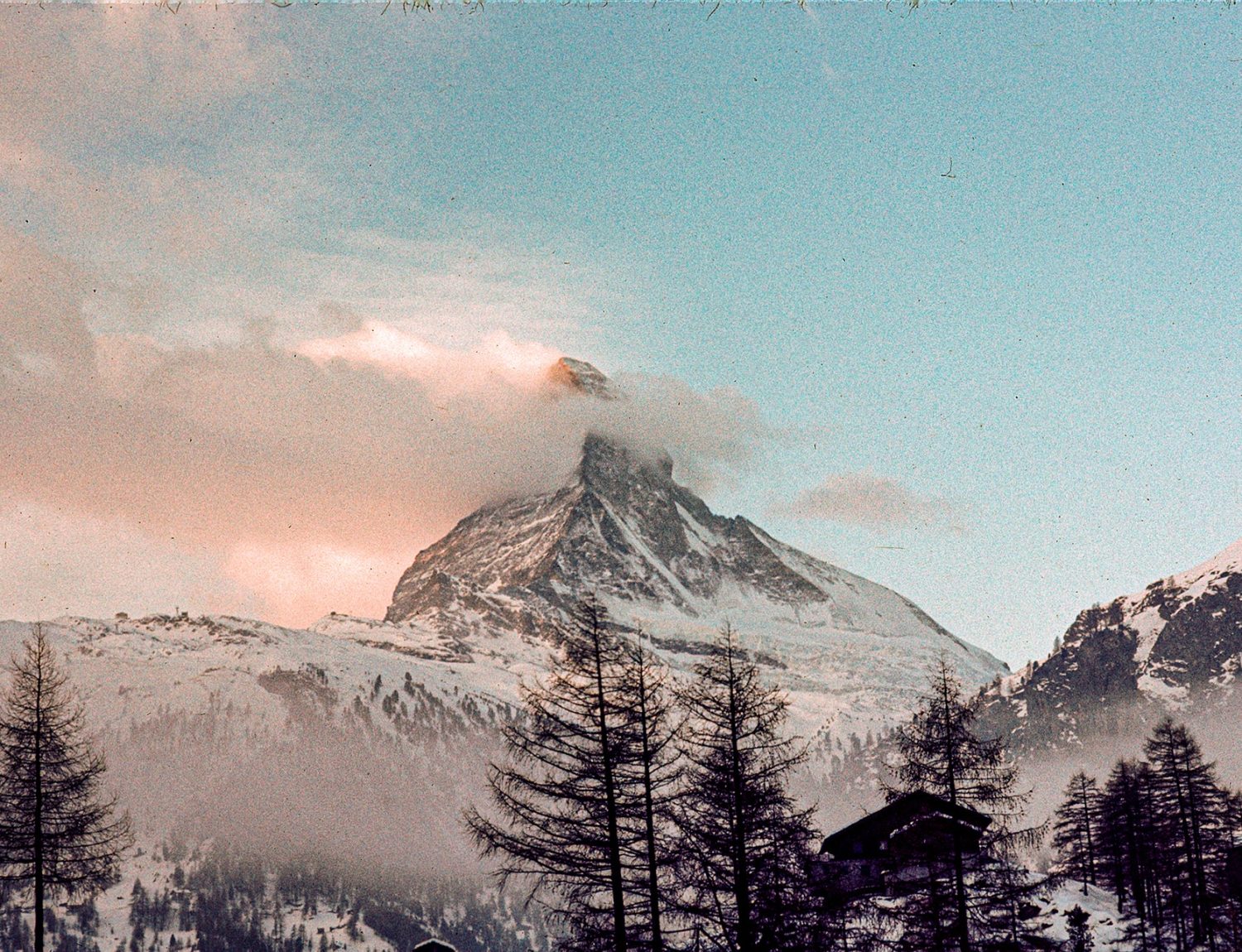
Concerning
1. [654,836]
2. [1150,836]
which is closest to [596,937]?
[654,836]

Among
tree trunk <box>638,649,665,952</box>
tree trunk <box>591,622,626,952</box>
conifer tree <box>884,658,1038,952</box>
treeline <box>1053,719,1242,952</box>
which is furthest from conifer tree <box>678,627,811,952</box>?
treeline <box>1053,719,1242,952</box>

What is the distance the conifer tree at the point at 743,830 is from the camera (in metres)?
31.4

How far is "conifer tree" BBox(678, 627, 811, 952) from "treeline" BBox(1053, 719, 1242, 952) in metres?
31.0

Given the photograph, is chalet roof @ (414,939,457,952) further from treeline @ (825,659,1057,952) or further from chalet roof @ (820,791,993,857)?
chalet roof @ (820,791,993,857)

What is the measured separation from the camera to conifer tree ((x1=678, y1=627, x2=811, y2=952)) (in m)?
31.4

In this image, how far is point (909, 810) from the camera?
48000mm

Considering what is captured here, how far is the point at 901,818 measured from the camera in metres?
49.1

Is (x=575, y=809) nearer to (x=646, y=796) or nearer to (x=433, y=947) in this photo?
(x=646, y=796)

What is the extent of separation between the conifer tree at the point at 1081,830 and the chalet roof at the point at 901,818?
66.6ft

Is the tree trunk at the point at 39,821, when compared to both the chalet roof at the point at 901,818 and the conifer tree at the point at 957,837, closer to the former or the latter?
the conifer tree at the point at 957,837

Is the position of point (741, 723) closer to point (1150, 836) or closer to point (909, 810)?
point (909, 810)

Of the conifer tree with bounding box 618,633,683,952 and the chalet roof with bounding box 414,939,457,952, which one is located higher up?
the conifer tree with bounding box 618,633,683,952

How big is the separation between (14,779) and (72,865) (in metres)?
3.33

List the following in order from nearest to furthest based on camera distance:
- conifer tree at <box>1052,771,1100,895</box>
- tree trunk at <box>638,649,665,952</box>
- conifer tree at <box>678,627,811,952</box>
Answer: conifer tree at <box>678,627,811,952</box>
tree trunk at <box>638,649,665,952</box>
conifer tree at <box>1052,771,1100,895</box>
